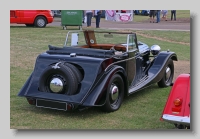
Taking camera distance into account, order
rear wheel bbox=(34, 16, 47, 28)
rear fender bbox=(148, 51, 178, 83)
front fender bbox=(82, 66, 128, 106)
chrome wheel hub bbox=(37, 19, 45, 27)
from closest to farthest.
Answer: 1. front fender bbox=(82, 66, 128, 106)
2. rear fender bbox=(148, 51, 178, 83)
3. rear wheel bbox=(34, 16, 47, 28)
4. chrome wheel hub bbox=(37, 19, 45, 27)

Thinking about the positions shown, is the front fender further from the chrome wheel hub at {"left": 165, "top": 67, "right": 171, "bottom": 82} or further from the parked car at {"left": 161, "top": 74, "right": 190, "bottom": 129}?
the chrome wheel hub at {"left": 165, "top": 67, "right": 171, "bottom": 82}

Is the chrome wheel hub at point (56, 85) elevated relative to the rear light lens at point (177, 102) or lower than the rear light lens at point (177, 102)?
elevated

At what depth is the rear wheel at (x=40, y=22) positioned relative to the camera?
20.1 metres

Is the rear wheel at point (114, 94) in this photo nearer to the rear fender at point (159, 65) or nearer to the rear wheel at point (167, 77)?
the rear fender at point (159, 65)

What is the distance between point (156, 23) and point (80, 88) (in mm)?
18511

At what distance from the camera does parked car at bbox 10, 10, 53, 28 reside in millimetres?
18609

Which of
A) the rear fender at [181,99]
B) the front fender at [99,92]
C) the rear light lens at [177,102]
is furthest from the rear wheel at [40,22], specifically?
the rear light lens at [177,102]

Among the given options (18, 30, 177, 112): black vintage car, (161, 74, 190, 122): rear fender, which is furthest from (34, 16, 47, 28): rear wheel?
(161, 74, 190, 122): rear fender

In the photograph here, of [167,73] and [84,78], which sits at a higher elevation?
[84,78]

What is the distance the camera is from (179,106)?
5082mm

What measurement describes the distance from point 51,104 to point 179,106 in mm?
2019

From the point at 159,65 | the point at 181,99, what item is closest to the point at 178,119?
the point at 181,99

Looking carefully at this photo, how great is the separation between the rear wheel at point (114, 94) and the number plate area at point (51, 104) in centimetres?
67

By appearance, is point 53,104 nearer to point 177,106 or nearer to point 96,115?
point 96,115
